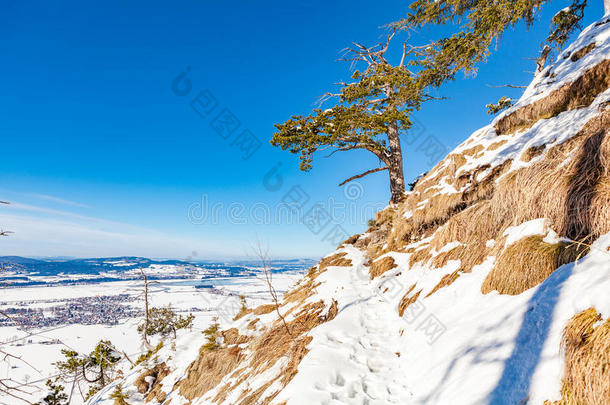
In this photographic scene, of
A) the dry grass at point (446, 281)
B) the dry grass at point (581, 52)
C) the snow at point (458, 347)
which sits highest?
the dry grass at point (581, 52)

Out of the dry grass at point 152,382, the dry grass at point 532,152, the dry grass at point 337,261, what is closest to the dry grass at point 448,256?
the dry grass at point 532,152

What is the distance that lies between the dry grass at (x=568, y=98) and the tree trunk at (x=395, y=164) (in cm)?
538

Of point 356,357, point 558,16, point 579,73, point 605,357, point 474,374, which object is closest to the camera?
point 605,357

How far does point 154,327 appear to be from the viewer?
2298 cm

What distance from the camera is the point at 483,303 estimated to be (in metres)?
3.80

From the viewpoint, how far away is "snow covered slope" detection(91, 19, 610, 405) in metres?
2.46

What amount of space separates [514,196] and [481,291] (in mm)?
1994

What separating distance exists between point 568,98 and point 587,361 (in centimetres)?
893

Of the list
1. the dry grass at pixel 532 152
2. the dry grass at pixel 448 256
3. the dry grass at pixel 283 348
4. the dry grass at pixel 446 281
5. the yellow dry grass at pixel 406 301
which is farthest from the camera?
the dry grass at pixel 532 152

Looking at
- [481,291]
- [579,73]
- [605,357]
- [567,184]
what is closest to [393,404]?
[481,291]

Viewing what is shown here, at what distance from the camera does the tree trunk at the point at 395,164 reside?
14.4 meters

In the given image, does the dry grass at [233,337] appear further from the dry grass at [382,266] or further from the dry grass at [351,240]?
the dry grass at [351,240]

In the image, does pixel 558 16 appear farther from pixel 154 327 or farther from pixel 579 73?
pixel 154 327

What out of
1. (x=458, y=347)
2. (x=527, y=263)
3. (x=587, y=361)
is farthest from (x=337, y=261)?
(x=587, y=361)
